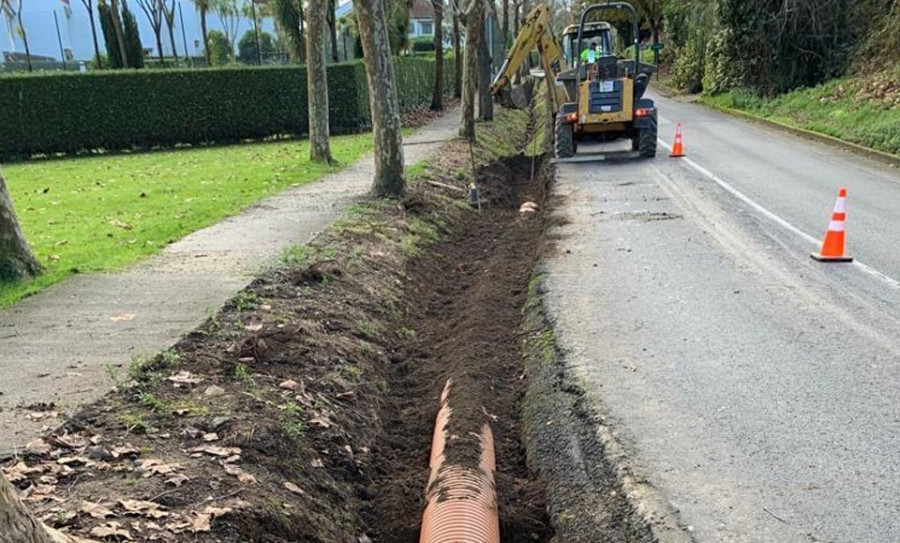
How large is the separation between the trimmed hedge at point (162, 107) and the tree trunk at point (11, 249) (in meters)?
16.7

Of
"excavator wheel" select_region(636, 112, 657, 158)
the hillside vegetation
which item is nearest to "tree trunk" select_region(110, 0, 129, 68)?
the hillside vegetation

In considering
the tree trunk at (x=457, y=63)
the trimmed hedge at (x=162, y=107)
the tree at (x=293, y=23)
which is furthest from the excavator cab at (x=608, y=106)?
the tree at (x=293, y=23)

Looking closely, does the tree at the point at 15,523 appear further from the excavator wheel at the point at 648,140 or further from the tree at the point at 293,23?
the tree at the point at 293,23

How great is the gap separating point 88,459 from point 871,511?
165 inches

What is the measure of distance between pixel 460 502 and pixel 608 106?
12180 mm

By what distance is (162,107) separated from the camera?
2242cm

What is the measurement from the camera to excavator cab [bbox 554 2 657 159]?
1459 centimetres

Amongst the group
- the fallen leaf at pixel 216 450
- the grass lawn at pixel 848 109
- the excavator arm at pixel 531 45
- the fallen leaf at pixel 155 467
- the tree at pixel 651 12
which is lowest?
the fallen leaf at pixel 216 450

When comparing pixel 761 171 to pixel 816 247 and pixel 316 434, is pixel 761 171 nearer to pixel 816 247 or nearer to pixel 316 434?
pixel 816 247

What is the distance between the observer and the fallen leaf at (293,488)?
3.88 m

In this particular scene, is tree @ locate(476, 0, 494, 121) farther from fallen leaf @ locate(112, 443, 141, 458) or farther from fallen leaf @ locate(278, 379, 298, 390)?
fallen leaf @ locate(112, 443, 141, 458)

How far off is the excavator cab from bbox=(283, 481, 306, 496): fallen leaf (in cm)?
1232

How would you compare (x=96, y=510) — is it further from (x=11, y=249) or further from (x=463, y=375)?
(x=11, y=249)

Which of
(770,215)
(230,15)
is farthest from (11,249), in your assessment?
(230,15)
